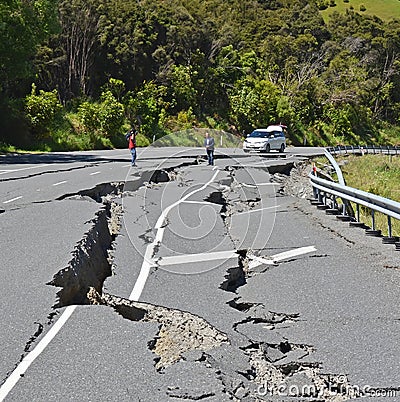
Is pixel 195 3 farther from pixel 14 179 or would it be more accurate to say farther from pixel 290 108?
pixel 14 179

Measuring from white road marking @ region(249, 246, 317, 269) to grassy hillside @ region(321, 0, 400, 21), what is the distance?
11011 cm

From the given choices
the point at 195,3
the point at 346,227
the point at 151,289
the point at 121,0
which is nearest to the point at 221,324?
the point at 151,289

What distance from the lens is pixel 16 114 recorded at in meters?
37.9

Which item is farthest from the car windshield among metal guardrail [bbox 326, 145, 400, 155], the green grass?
metal guardrail [bbox 326, 145, 400, 155]

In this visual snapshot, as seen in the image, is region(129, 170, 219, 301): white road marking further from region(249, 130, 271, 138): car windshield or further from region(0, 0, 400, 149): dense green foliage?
region(0, 0, 400, 149): dense green foliage

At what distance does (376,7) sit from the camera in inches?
4990

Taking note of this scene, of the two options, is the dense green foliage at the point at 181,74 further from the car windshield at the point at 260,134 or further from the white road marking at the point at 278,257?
the white road marking at the point at 278,257

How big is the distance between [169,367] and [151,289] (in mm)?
2563

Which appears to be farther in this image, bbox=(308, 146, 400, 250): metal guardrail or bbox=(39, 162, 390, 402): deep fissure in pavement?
bbox=(308, 146, 400, 250): metal guardrail

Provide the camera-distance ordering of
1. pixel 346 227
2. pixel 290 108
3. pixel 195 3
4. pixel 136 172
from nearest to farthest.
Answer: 1. pixel 346 227
2. pixel 136 172
3. pixel 290 108
4. pixel 195 3

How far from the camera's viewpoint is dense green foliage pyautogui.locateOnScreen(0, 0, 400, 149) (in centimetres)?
3844

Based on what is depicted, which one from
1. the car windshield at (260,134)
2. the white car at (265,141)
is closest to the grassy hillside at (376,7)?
the white car at (265,141)

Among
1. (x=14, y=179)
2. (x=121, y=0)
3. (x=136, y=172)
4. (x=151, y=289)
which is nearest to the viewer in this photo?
(x=151, y=289)

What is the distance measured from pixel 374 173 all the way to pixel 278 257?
1117 inches
